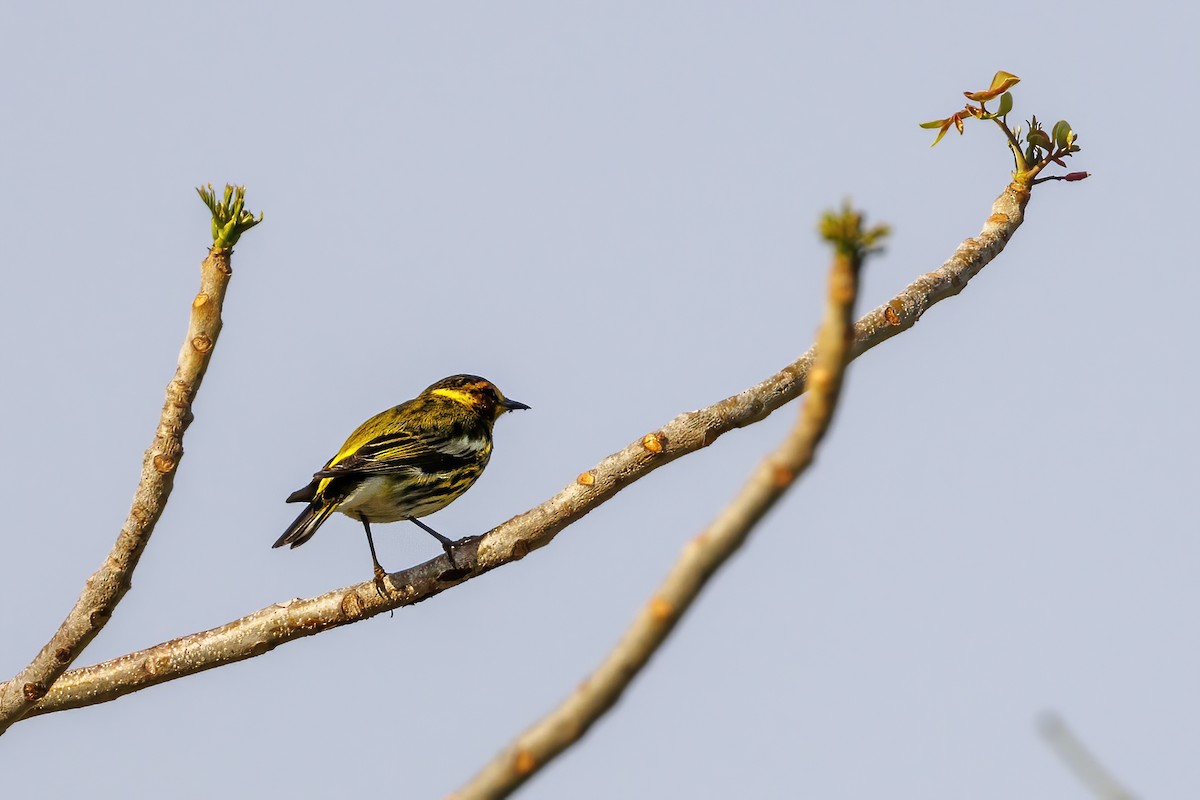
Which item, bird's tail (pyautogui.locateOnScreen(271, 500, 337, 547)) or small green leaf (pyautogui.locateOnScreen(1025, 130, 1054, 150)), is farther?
bird's tail (pyautogui.locateOnScreen(271, 500, 337, 547))

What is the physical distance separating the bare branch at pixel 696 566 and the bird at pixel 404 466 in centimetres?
581

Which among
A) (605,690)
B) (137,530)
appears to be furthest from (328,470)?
(605,690)

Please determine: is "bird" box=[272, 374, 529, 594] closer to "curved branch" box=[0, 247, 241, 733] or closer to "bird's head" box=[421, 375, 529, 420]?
"bird's head" box=[421, 375, 529, 420]

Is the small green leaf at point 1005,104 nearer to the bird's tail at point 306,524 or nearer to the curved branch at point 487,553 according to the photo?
the curved branch at point 487,553

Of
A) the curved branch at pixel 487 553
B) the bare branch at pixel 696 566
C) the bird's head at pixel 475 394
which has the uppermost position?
the bird's head at pixel 475 394

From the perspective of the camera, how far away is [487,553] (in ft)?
23.9

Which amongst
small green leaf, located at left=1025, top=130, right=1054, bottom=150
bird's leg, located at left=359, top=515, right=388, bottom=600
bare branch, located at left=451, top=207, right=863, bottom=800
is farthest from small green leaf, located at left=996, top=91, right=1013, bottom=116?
bare branch, located at left=451, top=207, right=863, bottom=800

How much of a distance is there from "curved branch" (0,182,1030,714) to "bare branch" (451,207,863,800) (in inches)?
162

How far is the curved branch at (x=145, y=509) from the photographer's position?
6.11 metres

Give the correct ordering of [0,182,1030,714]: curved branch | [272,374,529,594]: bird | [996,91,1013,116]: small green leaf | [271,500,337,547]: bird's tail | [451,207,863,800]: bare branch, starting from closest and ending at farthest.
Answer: [451,207,863,800]: bare branch < [0,182,1030,714]: curved branch < [996,91,1013,116]: small green leaf < [271,500,337,547]: bird's tail < [272,374,529,594]: bird

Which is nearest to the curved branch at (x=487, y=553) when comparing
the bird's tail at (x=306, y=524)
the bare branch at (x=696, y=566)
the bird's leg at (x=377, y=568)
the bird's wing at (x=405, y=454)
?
the bird's leg at (x=377, y=568)

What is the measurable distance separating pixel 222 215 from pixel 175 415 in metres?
0.87

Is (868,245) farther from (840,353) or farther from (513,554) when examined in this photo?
(513,554)

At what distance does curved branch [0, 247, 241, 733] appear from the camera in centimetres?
611
